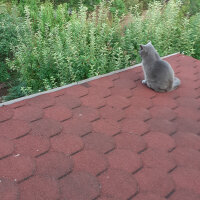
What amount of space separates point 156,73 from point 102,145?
4.72 ft

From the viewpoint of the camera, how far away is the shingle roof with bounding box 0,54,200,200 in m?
1.72

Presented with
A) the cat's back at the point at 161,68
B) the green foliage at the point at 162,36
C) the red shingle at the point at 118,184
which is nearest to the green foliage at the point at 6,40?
the green foliage at the point at 162,36

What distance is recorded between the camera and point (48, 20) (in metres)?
7.17

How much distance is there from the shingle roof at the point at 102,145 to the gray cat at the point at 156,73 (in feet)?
0.30

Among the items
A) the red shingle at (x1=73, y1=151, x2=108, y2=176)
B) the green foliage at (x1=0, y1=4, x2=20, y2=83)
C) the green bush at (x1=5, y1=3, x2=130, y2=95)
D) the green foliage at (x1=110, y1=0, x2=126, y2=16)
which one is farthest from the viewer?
the green foliage at (x1=110, y1=0, x2=126, y2=16)

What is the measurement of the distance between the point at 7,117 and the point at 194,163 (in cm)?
172

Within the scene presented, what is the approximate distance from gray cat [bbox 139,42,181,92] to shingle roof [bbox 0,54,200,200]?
0.09 m

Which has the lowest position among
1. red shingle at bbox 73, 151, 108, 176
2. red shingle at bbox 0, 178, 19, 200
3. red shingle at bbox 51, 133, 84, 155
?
red shingle at bbox 73, 151, 108, 176

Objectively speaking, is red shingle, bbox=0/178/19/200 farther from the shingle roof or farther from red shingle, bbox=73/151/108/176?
red shingle, bbox=73/151/108/176

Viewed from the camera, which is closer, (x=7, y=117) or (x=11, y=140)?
(x=11, y=140)

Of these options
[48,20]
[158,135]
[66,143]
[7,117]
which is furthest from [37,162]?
[48,20]

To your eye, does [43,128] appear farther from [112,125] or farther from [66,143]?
[112,125]

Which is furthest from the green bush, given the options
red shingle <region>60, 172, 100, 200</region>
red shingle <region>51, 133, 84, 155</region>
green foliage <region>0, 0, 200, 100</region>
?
red shingle <region>60, 172, 100, 200</region>

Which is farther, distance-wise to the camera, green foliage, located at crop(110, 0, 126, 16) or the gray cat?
green foliage, located at crop(110, 0, 126, 16)
